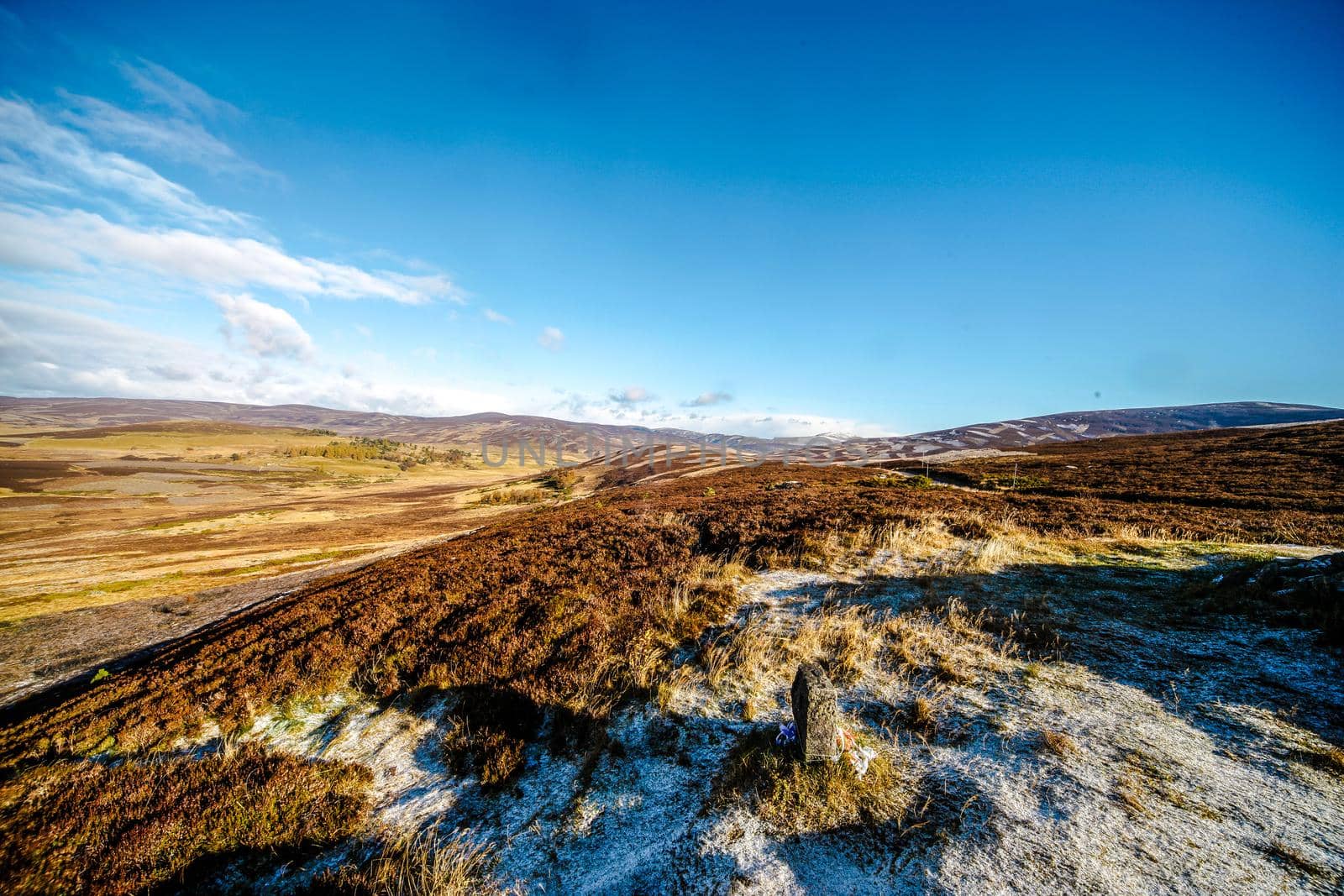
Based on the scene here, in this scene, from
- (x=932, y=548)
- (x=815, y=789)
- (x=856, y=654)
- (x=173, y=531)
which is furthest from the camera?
(x=173, y=531)

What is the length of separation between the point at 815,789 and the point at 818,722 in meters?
0.65

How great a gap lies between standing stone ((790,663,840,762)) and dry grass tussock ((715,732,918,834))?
162 mm

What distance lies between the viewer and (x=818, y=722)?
16.6 ft

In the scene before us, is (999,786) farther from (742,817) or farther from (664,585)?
(664,585)

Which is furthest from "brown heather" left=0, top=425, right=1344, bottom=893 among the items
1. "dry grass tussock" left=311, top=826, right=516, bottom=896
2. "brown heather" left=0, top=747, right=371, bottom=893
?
"dry grass tussock" left=311, top=826, right=516, bottom=896

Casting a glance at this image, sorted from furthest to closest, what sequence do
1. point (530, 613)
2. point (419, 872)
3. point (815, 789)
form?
point (530, 613)
point (815, 789)
point (419, 872)

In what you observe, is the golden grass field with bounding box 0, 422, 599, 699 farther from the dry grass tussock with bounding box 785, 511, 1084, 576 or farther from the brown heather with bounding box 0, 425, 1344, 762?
the dry grass tussock with bounding box 785, 511, 1084, 576

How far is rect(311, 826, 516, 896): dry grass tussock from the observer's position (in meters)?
4.13

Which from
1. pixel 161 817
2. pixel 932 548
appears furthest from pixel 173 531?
pixel 932 548

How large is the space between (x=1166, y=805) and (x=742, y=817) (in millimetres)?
4199

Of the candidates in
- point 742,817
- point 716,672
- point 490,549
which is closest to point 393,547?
point 490,549

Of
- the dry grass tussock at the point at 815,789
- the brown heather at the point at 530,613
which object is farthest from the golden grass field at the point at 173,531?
the dry grass tussock at the point at 815,789

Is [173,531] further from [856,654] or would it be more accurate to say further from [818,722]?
[818,722]

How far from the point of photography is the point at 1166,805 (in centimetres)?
438
